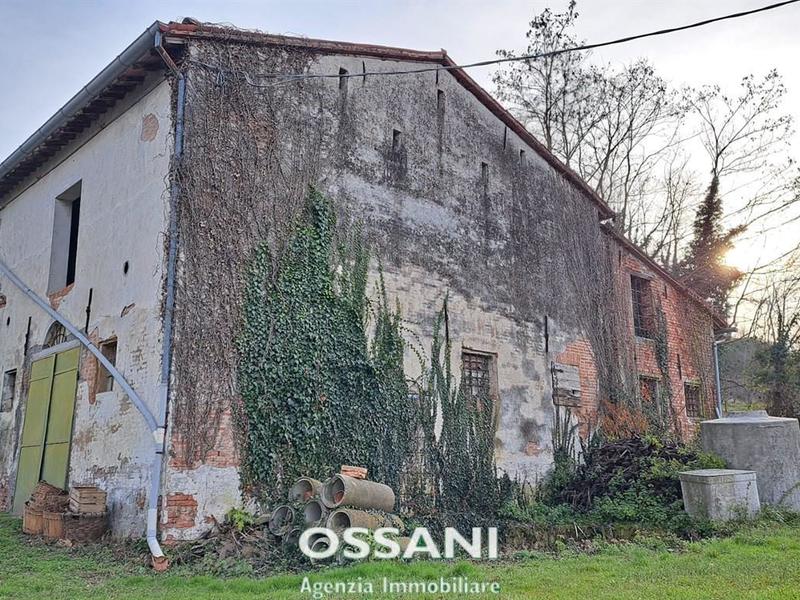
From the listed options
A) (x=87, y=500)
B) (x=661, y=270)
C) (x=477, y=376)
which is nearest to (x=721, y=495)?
(x=477, y=376)

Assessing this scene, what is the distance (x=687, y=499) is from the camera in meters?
10.4

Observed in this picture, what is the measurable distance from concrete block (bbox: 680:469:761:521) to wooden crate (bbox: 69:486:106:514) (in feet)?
26.8

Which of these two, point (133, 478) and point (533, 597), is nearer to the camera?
point (533, 597)

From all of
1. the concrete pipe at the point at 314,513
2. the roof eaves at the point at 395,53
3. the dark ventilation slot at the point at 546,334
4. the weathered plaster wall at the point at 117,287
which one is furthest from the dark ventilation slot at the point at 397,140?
the concrete pipe at the point at 314,513

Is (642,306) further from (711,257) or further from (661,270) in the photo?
(711,257)

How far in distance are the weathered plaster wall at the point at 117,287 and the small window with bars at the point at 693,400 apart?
13.3 metres

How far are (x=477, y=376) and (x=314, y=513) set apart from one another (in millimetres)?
4968

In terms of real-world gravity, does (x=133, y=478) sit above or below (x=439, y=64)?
below

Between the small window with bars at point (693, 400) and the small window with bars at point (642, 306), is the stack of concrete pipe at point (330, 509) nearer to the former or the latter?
the small window with bars at point (642, 306)

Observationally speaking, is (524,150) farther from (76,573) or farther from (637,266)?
(76,573)

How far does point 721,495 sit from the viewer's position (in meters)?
10.0

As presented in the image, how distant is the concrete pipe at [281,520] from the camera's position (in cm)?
797

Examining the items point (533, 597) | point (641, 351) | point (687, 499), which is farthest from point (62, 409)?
point (641, 351)

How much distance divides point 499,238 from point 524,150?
2.27 m
